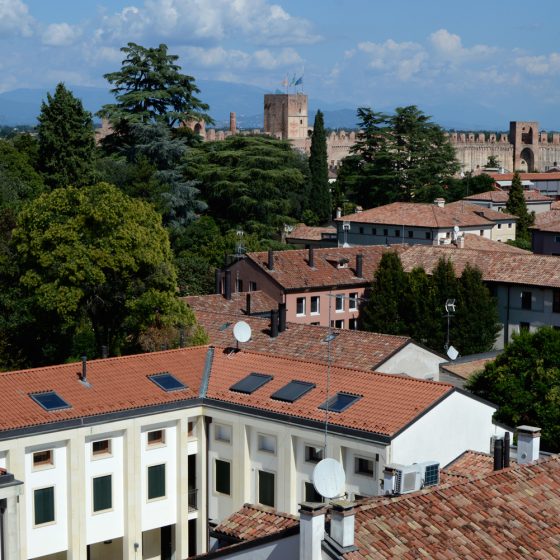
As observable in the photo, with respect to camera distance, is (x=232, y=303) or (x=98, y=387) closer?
(x=98, y=387)

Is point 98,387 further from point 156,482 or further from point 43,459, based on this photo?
point 156,482

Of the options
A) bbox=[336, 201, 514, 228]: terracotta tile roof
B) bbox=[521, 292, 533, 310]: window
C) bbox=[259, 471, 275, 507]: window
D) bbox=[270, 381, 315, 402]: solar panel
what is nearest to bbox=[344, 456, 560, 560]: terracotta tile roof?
bbox=[270, 381, 315, 402]: solar panel

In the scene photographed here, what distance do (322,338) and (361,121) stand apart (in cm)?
5283

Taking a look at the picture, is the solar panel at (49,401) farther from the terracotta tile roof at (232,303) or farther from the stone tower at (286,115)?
the stone tower at (286,115)

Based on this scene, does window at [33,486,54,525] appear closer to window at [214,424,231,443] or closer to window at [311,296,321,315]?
window at [214,424,231,443]

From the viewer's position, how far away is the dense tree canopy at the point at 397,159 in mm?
81500

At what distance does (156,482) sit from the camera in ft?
91.7

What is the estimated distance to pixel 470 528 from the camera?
657 inches

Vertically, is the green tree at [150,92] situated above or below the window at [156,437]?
above

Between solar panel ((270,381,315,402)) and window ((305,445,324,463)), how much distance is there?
1.27 metres

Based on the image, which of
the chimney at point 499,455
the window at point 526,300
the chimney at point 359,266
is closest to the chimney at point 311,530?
the chimney at point 499,455

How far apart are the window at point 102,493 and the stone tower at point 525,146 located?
123790 millimetres

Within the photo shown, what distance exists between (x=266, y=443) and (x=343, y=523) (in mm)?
12308

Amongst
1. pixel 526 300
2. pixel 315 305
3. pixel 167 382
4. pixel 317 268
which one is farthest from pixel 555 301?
pixel 167 382
